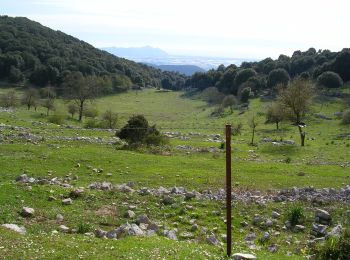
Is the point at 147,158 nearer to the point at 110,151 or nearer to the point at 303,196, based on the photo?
the point at 110,151

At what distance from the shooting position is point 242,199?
76.4 feet

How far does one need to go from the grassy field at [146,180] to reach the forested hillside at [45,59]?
253ft

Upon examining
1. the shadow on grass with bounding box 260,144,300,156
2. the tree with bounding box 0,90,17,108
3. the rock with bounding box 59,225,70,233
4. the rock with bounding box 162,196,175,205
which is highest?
the rock with bounding box 59,225,70,233

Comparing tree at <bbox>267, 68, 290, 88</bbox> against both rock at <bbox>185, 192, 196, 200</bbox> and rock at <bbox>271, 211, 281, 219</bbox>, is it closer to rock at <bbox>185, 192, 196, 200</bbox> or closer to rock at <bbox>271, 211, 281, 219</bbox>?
rock at <bbox>185, 192, 196, 200</bbox>

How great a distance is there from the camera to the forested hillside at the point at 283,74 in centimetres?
10806

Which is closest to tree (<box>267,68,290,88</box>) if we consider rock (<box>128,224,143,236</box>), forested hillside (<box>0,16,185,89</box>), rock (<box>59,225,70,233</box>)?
forested hillside (<box>0,16,185,89</box>)

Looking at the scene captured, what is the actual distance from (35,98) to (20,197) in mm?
63264

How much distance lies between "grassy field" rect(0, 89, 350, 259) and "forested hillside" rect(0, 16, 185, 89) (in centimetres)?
7722

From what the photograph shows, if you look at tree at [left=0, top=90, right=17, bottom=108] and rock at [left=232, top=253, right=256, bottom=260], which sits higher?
rock at [left=232, top=253, right=256, bottom=260]

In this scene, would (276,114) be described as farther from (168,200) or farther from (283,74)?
(283,74)

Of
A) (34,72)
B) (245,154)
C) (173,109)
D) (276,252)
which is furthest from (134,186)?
(34,72)

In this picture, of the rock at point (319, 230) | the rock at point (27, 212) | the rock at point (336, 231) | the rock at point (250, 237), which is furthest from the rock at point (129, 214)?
the rock at point (336, 231)

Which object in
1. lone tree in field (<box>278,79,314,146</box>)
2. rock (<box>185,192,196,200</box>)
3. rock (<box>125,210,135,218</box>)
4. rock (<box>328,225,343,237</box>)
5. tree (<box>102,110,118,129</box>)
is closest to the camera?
rock (<box>328,225,343,237</box>)

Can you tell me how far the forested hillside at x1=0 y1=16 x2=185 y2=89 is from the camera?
132625 mm
